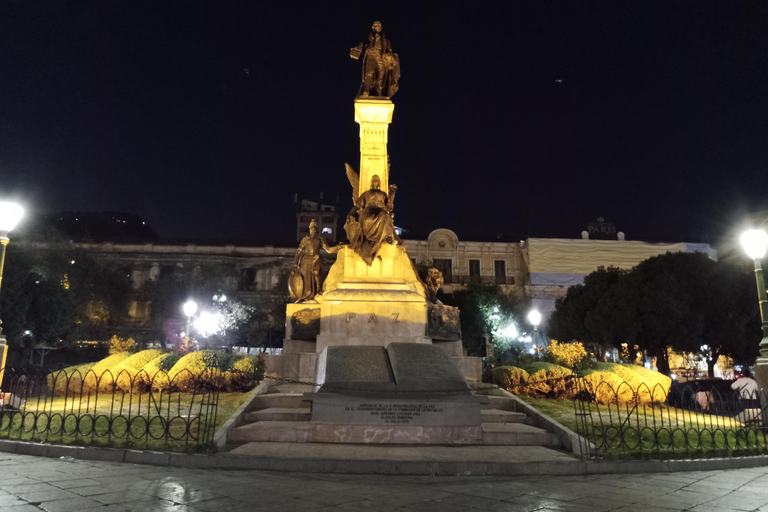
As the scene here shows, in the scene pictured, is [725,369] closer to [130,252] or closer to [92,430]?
[92,430]

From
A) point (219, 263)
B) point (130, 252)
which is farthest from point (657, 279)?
point (130, 252)

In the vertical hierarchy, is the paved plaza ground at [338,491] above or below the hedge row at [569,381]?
below

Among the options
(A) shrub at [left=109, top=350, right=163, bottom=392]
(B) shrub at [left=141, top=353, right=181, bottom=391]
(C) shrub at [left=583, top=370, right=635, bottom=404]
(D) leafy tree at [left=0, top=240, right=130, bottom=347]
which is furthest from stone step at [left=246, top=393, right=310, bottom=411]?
(D) leafy tree at [left=0, top=240, right=130, bottom=347]

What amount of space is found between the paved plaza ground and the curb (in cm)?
24

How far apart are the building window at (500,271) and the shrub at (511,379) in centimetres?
4406

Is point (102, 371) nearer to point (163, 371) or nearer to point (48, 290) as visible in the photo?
point (163, 371)

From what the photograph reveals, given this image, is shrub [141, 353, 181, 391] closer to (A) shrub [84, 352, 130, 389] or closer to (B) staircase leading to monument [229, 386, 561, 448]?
(A) shrub [84, 352, 130, 389]

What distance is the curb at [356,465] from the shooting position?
6.80 metres

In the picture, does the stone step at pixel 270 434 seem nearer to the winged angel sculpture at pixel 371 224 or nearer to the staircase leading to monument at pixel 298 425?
the staircase leading to monument at pixel 298 425

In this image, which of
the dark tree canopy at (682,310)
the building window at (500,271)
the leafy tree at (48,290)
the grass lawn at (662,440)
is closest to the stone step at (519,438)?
the grass lawn at (662,440)

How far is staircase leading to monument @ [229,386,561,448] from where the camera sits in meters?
8.28

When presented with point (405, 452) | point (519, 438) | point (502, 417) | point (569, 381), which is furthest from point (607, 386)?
point (405, 452)

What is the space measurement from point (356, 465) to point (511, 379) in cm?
657

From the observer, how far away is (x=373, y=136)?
14820 mm
